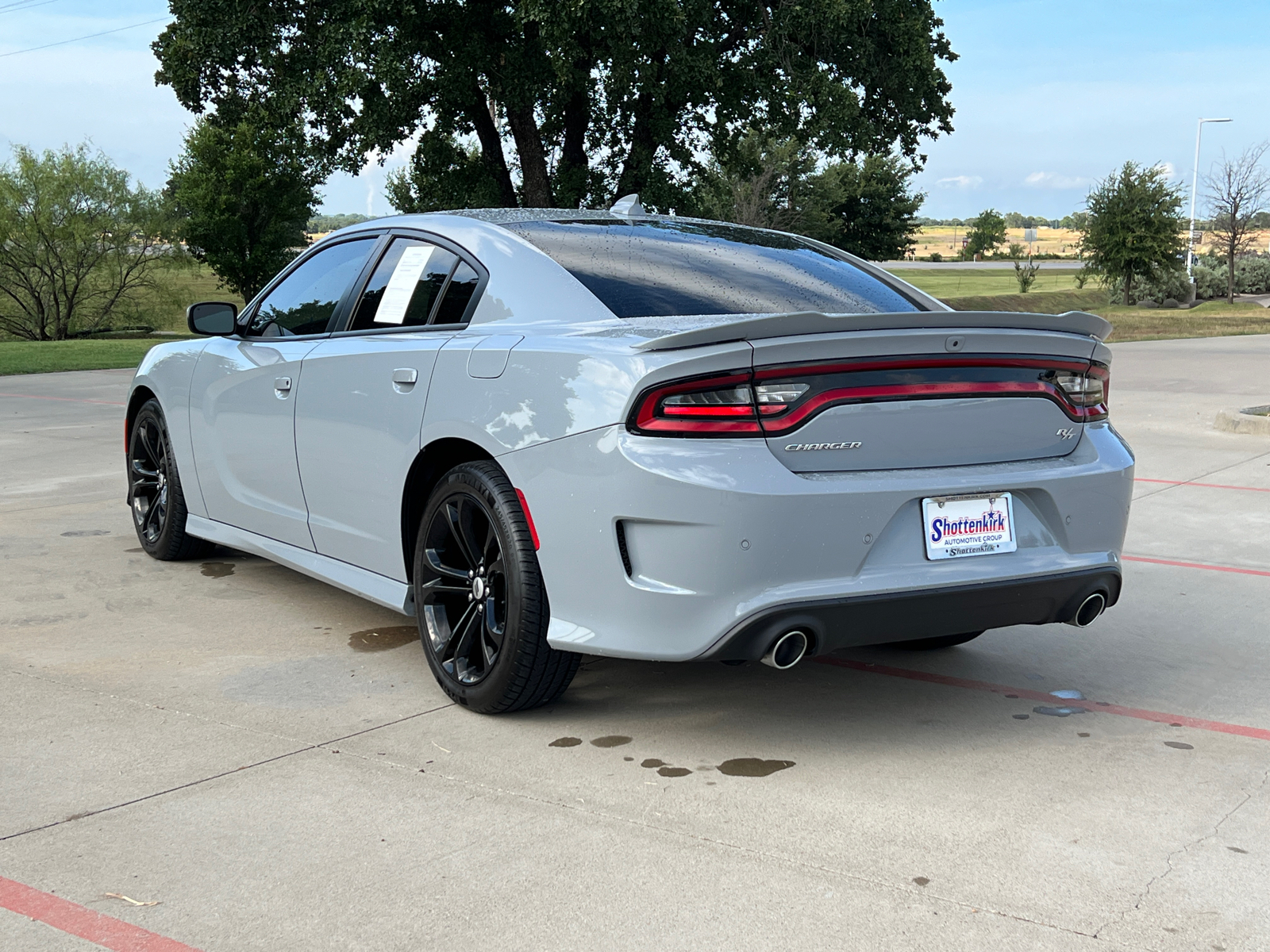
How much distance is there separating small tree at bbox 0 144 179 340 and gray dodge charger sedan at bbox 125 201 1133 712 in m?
43.9

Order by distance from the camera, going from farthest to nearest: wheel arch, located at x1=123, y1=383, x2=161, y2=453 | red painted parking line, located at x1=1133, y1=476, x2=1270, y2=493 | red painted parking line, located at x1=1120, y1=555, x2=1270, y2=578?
red painted parking line, located at x1=1133, y1=476, x2=1270, y2=493 → wheel arch, located at x1=123, y1=383, x2=161, y2=453 → red painted parking line, located at x1=1120, y1=555, x2=1270, y2=578

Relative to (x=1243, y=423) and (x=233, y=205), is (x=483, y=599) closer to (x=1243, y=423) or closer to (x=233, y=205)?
(x=1243, y=423)

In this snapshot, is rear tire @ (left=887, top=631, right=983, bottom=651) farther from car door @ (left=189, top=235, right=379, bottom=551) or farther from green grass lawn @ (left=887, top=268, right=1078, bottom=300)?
green grass lawn @ (left=887, top=268, right=1078, bottom=300)

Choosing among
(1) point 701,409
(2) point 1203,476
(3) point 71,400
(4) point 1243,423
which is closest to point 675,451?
(1) point 701,409

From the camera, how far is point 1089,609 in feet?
13.1

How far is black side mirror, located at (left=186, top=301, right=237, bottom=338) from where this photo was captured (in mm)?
5527

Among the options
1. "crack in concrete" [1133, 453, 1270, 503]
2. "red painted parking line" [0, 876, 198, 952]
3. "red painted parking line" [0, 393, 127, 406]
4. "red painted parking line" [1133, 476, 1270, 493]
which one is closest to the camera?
"red painted parking line" [0, 876, 198, 952]

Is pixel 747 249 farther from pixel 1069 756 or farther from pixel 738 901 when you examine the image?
pixel 738 901

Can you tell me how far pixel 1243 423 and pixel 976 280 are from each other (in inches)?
2420

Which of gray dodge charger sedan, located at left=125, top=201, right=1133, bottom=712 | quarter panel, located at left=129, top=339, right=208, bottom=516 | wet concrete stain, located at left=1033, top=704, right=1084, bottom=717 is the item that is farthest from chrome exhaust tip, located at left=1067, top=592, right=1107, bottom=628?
quarter panel, located at left=129, top=339, right=208, bottom=516

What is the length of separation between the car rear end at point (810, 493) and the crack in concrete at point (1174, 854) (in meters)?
0.72

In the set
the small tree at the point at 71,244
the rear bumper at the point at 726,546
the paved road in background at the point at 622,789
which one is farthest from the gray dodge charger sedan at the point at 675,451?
the small tree at the point at 71,244

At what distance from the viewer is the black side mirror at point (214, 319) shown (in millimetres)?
5527

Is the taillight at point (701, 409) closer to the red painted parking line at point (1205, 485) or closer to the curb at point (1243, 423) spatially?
the red painted parking line at point (1205, 485)
